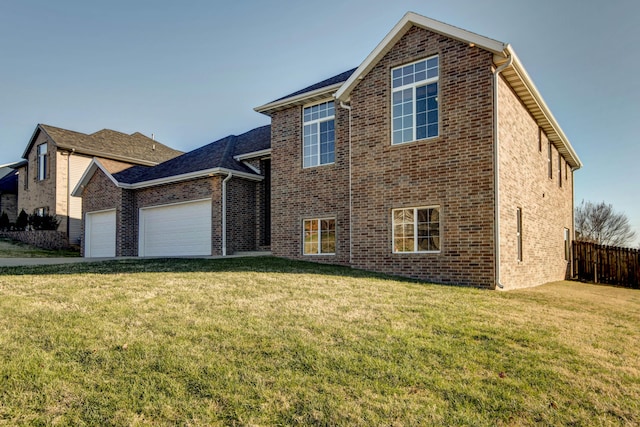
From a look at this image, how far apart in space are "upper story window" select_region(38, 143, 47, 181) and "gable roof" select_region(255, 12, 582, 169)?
1781cm

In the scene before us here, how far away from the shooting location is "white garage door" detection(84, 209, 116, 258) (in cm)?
2050

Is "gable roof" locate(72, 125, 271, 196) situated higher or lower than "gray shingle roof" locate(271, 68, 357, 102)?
lower

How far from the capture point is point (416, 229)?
11438 mm

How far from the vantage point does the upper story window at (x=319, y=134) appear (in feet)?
46.9

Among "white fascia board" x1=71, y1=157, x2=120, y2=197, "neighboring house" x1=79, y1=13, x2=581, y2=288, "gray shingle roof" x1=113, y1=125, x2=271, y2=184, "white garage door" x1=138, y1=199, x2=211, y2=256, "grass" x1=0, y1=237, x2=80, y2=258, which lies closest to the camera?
"neighboring house" x1=79, y1=13, x2=581, y2=288

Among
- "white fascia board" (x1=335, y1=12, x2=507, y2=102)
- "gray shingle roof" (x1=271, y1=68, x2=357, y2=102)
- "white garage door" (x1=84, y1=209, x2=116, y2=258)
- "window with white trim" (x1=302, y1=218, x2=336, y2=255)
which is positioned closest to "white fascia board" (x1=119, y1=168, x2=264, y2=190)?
"white garage door" (x1=84, y1=209, x2=116, y2=258)

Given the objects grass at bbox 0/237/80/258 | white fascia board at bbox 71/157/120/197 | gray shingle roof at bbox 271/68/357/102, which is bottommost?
grass at bbox 0/237/80/258

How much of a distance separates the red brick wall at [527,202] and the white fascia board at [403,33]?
1216 mm

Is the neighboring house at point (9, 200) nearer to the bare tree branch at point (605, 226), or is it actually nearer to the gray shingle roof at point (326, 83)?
the gray shingle roof at point (326, 83)

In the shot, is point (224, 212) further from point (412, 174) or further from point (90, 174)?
point (90, 174)

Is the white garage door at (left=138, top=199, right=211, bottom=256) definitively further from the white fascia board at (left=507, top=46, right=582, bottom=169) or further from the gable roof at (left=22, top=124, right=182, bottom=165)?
the white fascia board at (left=507, top=46, right=582, bottom=169)

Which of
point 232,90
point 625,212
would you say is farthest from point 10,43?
point 625,212

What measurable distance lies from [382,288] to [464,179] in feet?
12.4

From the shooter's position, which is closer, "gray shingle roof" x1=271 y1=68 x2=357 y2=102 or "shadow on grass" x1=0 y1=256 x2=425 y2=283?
"shadow on grass" x1=0 y1=256 x2=425 y2=283
